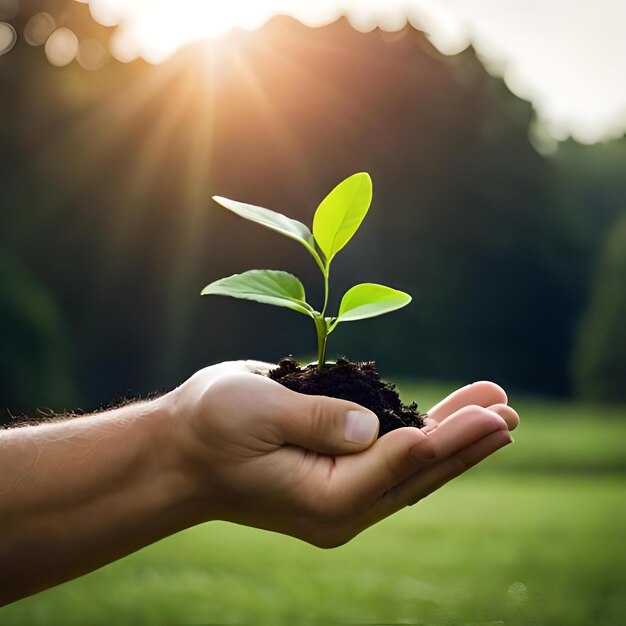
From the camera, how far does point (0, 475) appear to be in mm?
1152

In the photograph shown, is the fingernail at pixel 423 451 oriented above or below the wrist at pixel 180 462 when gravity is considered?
above

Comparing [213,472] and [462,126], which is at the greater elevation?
[462,126]

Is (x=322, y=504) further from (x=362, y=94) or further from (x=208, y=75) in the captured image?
(x=362, y=94)

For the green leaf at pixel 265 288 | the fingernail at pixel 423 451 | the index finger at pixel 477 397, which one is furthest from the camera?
the index finger at pixel 477 397

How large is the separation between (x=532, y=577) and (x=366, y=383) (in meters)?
2.66

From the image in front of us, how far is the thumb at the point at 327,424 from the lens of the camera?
0.98m

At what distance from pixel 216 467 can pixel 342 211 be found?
441mm

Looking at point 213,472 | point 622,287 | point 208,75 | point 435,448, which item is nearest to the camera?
point 435,448

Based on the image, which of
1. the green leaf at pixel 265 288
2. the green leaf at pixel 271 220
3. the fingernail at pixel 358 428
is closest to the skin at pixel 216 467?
the fingernail at pixel 358 428

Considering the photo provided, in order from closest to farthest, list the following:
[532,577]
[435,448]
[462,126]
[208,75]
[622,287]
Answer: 1. [435,448]
2. [532,577]
3. [208,75]
4. [622,287]
5. [462,126]

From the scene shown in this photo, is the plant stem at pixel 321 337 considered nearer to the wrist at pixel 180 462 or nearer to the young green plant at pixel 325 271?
the young green plant at pixel 325 271

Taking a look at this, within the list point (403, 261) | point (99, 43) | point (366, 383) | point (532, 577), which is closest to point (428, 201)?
point (403, 261)

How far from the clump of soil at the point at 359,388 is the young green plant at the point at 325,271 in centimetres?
3

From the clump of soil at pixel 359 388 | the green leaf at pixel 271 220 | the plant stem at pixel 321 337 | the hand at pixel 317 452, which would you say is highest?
the green leaf at pixel 271 220
